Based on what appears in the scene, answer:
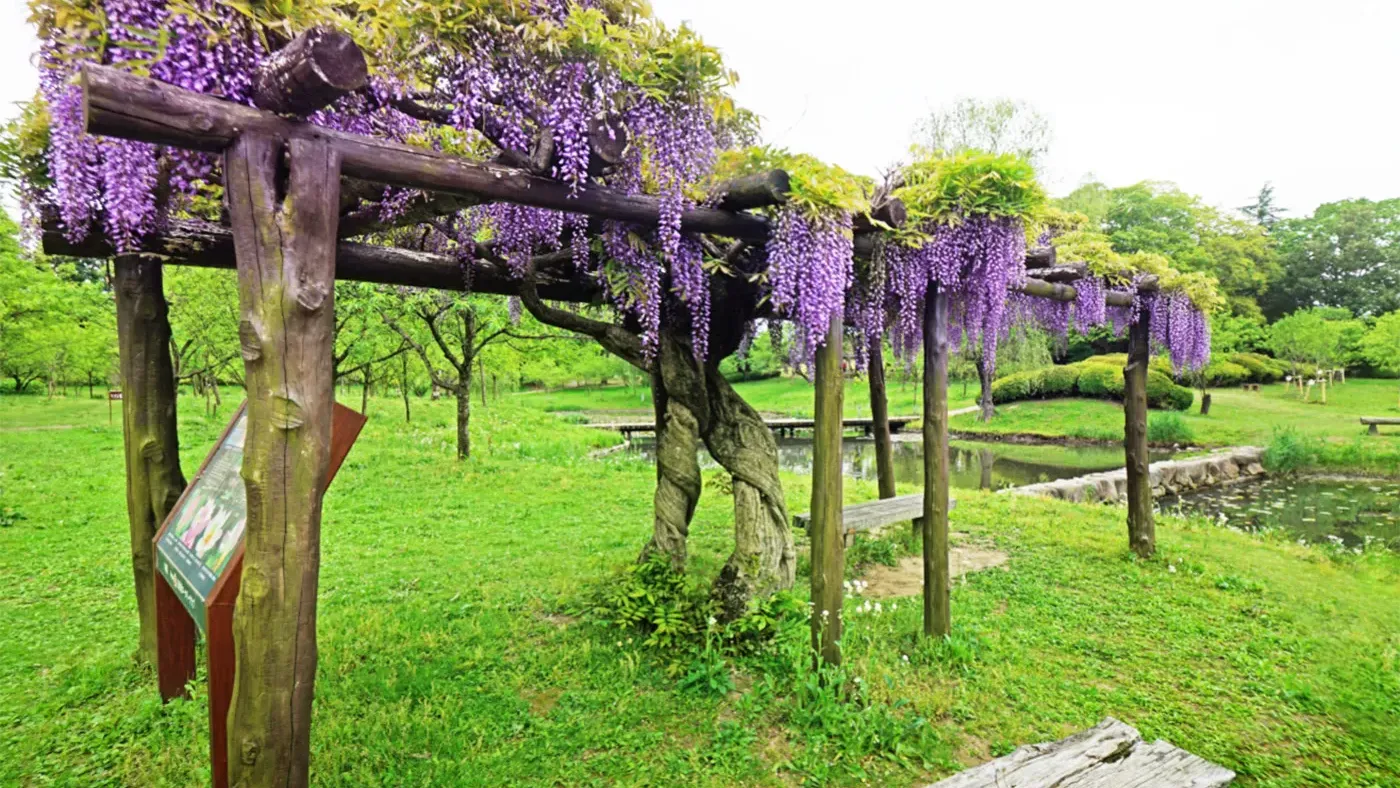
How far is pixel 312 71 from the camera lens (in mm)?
2082

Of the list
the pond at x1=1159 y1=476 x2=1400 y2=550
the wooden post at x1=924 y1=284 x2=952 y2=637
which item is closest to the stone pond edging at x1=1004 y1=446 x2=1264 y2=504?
the pond at x1=1159 y1=476 x2=1400 y2=550

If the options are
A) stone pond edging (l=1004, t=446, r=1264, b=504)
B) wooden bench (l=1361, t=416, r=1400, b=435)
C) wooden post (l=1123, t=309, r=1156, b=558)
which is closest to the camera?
wooden post (l=1123, t=309, r=1156, b=558)

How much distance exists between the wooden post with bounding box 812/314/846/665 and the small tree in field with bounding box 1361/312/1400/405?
29.3 m

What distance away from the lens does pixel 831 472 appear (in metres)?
4.03

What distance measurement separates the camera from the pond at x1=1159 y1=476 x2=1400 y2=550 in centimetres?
1016

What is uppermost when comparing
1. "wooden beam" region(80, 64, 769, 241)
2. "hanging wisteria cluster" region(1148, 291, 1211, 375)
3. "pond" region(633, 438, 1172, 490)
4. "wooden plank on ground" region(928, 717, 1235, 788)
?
"wooden beam" region(80, 64, 769, 241)

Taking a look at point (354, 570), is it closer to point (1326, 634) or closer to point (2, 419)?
point (1326, 634)

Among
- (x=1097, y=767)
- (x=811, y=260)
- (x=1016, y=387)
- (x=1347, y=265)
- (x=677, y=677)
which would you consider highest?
(x=1347, y=265)

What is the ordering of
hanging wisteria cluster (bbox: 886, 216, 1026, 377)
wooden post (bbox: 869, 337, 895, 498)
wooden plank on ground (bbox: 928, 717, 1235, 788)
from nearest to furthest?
1. wooden plank on ground (bbox: 928, 717, 1235, 788)
2. hanging wisteria cluster (bbox: 886, 216, 1026, 377)
3. wooden post (bbox: 869, 337, 895, 498)

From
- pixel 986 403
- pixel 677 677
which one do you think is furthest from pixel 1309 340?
pixel 677 677

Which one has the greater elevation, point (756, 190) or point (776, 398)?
point (756, 190)

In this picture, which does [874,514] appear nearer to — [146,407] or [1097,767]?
[1097,767]

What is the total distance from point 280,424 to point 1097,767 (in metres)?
3.70

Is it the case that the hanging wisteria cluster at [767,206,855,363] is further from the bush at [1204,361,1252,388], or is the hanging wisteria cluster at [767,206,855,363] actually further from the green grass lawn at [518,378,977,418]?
the bush at [1204,361,1252,388]
